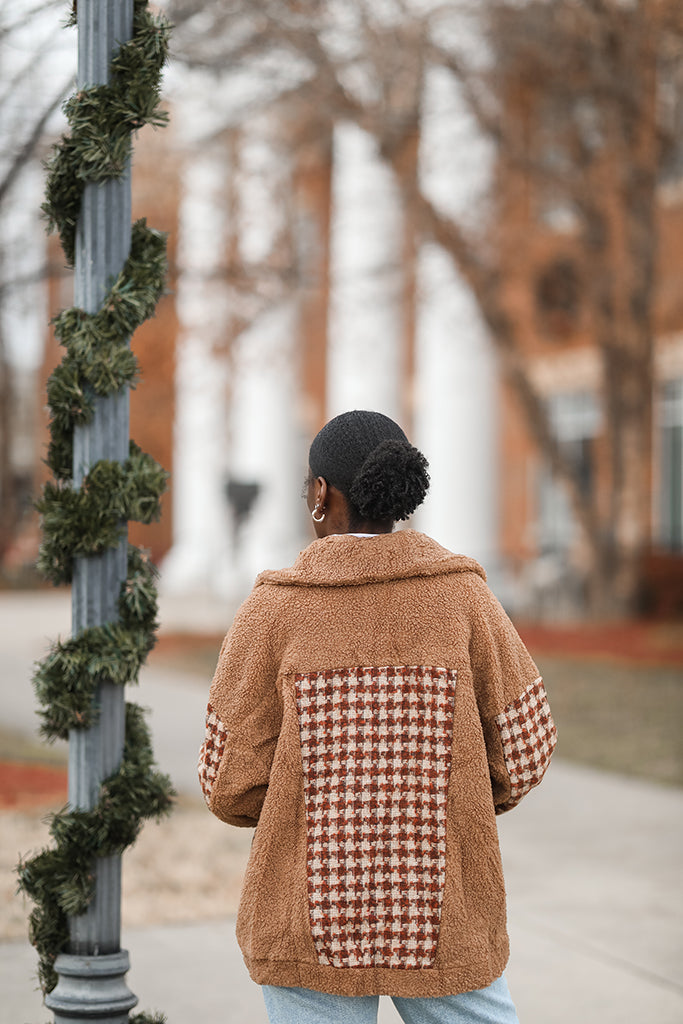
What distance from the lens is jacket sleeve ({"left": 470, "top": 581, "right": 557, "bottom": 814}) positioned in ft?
8.07

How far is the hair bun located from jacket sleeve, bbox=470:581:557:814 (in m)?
0.23

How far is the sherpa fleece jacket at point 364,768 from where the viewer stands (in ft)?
7.74

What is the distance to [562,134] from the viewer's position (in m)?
18.9

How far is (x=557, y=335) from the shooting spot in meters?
24.6

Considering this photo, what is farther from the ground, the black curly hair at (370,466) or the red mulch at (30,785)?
the black curly hair at (370,466)

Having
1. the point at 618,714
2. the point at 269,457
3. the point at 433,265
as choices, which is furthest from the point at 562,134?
the point at 269,457

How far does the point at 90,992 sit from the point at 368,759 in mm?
1319

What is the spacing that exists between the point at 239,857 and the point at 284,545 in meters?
21.1

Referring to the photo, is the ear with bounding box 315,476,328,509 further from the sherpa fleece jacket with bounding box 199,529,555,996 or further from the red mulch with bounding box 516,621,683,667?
the red mulch with bounding box 516,621,683,667

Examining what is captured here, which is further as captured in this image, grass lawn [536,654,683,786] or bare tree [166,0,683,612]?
bare tree [166,0,683,612]

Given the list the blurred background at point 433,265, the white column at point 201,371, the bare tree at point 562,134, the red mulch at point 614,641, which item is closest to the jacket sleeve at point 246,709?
the blurred background at point 433,265

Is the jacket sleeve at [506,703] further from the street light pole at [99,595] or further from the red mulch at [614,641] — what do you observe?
the red mulch at [614,641]

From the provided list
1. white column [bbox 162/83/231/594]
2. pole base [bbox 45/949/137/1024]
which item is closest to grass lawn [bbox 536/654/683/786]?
white column [bbox 162/83/231/594]

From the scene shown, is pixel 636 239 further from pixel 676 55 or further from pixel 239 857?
pixel 239 857
